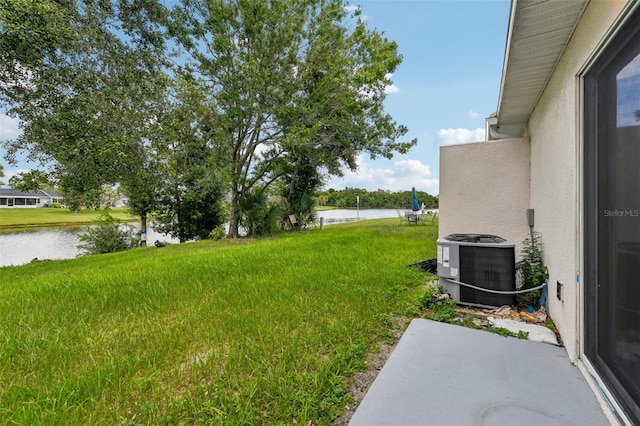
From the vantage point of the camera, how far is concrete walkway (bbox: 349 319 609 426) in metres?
1.43

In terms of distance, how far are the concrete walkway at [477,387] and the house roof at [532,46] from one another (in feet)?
7.73

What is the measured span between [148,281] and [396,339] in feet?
11.1

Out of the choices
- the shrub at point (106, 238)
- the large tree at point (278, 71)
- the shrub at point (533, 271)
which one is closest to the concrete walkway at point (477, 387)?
the shrub at point (533, 271)

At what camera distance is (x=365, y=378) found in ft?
5.85

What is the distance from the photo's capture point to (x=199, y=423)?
137 cm

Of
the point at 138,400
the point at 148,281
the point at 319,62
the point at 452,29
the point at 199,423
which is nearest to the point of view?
the point at 199,423

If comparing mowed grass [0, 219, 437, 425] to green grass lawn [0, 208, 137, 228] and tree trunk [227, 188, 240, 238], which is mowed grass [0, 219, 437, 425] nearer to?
tree trunk [227, 188, 240, 238]

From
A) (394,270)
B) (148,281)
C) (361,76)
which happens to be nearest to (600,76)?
(394,270)

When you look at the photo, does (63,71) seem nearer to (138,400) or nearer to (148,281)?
(148,281)

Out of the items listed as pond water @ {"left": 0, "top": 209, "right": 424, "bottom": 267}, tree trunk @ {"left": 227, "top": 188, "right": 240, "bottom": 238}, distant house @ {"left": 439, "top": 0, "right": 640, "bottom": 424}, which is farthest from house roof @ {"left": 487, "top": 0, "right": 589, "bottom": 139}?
pond water @ {"left": 0, "top": 209, "right": 424, "bottom": 267}

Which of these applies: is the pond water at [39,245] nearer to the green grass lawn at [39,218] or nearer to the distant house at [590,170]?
the green grass lawn at [39,218]

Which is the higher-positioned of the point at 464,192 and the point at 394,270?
the point at 464,192

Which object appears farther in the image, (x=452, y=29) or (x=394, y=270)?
(x=452, y=29)

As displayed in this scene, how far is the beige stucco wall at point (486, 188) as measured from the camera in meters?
4.02
